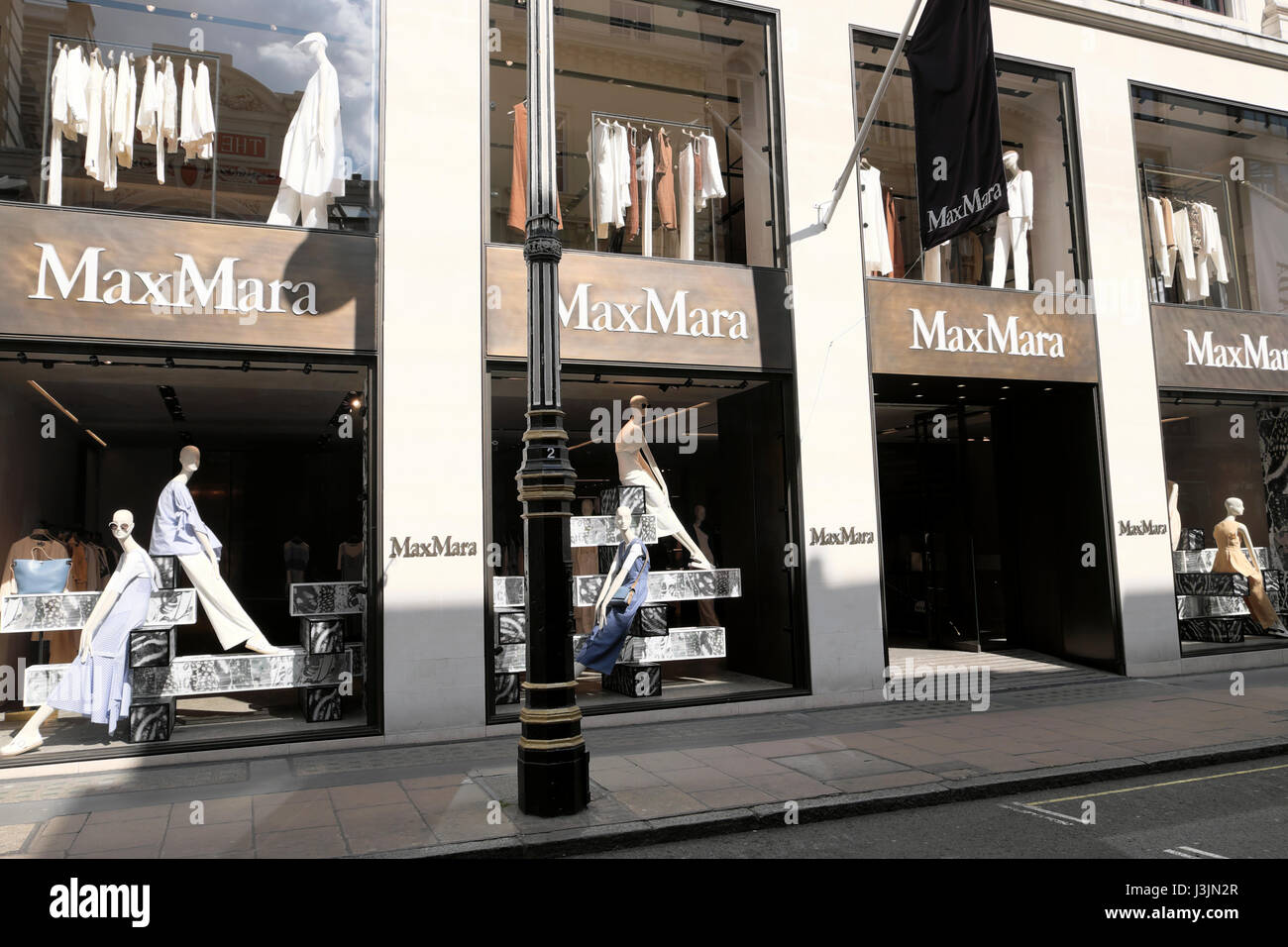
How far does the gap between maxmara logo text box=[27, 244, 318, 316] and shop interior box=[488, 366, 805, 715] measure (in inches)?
84.7

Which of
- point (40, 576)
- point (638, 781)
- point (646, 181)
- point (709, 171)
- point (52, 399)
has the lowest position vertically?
point (638, 781)

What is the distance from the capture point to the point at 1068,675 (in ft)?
39.0

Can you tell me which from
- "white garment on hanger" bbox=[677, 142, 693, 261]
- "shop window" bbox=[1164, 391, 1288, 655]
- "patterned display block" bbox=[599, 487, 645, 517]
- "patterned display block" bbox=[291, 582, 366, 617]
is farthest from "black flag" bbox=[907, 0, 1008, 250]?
"patterned display block" bbox=[291, 582, 366, 617]

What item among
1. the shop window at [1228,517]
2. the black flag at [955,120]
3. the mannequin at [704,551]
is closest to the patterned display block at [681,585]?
the mannequin at [704,551]

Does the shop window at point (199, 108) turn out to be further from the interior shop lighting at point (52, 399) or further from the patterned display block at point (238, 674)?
the patterned display block at point (238, 674)

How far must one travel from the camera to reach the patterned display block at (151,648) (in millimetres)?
8195

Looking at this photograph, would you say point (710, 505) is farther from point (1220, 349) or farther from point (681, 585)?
point (1220, 349)

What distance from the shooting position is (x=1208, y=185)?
1423 centimetres

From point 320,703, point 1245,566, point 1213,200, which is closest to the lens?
point 320,703

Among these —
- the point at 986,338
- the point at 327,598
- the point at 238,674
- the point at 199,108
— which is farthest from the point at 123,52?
the point at 986,338

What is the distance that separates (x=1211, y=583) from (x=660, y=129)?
10004 millimetres

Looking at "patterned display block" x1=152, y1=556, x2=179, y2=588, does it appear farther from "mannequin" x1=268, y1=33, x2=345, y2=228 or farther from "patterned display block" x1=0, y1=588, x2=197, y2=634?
"mannequin" x1=268, y1=33, x2=345, y2=228
